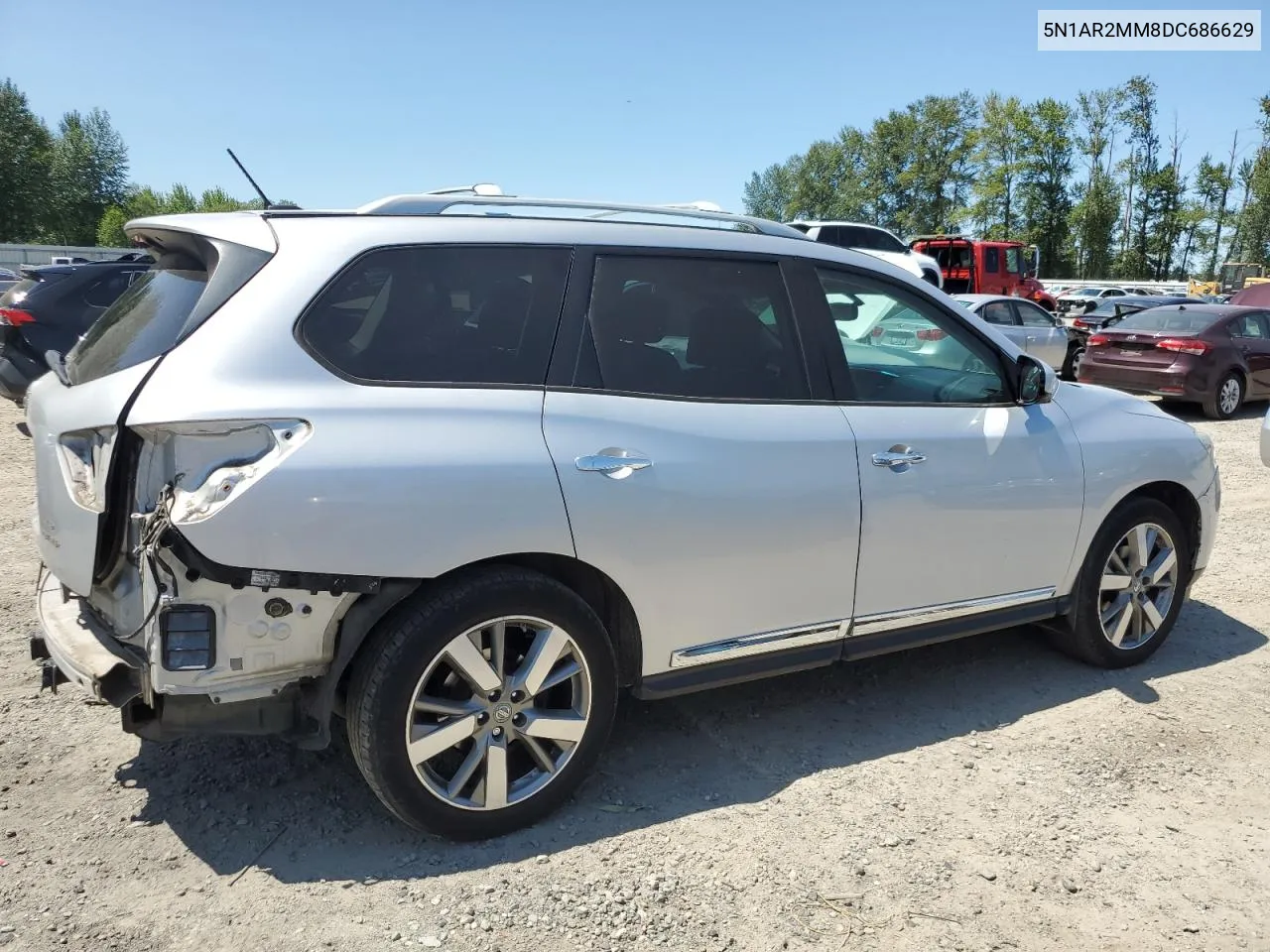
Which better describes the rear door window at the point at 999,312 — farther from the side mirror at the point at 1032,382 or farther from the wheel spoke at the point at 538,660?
the wheel spoke at the point at 538,660

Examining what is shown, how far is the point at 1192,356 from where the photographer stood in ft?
41.1

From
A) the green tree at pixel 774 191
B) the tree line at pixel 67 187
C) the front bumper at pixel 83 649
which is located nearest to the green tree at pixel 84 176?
the tree line at pixel 67 187

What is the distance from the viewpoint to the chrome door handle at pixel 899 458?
3.41m

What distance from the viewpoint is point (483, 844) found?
2.89 m

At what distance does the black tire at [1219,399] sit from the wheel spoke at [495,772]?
12634 mm

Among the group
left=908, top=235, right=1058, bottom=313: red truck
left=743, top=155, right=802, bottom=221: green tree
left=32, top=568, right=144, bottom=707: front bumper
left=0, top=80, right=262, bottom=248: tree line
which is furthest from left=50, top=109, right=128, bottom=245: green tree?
left=32, top=568, right=144, bottom=707: front bumper

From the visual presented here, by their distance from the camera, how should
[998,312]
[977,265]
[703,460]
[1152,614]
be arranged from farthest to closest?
1. [977,265]
2. [998,312]
3. [1152,614]
4. [703,460]

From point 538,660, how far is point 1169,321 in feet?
43.4

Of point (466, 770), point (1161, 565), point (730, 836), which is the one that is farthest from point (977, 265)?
point (466, 770)

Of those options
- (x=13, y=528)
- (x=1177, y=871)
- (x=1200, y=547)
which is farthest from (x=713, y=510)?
(x=13, y=528)

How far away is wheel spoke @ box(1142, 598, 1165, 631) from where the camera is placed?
4316mm

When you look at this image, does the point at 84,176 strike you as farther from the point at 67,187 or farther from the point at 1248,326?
the point at 1248,326

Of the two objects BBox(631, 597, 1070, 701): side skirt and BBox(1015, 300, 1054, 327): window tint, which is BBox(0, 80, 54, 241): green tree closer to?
BBox(1015, 300, 1054, 327): window tint

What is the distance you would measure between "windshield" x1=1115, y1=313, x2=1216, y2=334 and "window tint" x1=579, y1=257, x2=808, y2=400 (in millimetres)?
11774
